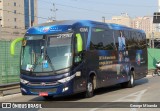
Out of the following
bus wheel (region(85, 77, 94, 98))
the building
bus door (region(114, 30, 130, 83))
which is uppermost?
the building

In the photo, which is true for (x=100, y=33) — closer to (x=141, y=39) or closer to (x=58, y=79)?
(x=58, y=79)

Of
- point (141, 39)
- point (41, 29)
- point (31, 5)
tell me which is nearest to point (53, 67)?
point (41, 29)

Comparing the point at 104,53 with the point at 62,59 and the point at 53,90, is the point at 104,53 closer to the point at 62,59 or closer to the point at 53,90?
the point at 62,59

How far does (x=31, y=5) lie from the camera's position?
135 m

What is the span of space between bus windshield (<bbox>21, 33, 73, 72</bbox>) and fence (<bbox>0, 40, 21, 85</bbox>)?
5514mm

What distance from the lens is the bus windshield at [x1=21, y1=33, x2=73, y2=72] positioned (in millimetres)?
14758

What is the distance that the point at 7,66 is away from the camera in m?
21.1

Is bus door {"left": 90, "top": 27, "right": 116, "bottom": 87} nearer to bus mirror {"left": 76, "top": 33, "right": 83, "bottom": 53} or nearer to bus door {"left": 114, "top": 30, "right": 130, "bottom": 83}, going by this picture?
bus door {"left": 114, "top": 30, "right": 130, "bottom": 83}

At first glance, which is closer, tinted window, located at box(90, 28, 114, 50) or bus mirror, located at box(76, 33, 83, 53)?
bus mirror, located at box(76, 33, 83, 53)

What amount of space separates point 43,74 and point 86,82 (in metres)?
2.06

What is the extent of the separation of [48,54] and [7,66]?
6835 millimetres

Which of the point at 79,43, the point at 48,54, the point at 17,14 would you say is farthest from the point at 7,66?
the point at 17,14

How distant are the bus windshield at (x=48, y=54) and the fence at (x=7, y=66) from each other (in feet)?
18.1

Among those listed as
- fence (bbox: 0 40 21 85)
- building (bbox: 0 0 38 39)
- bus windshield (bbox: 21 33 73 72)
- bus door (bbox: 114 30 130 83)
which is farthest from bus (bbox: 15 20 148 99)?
building (bbox: 0 0 38 39)
